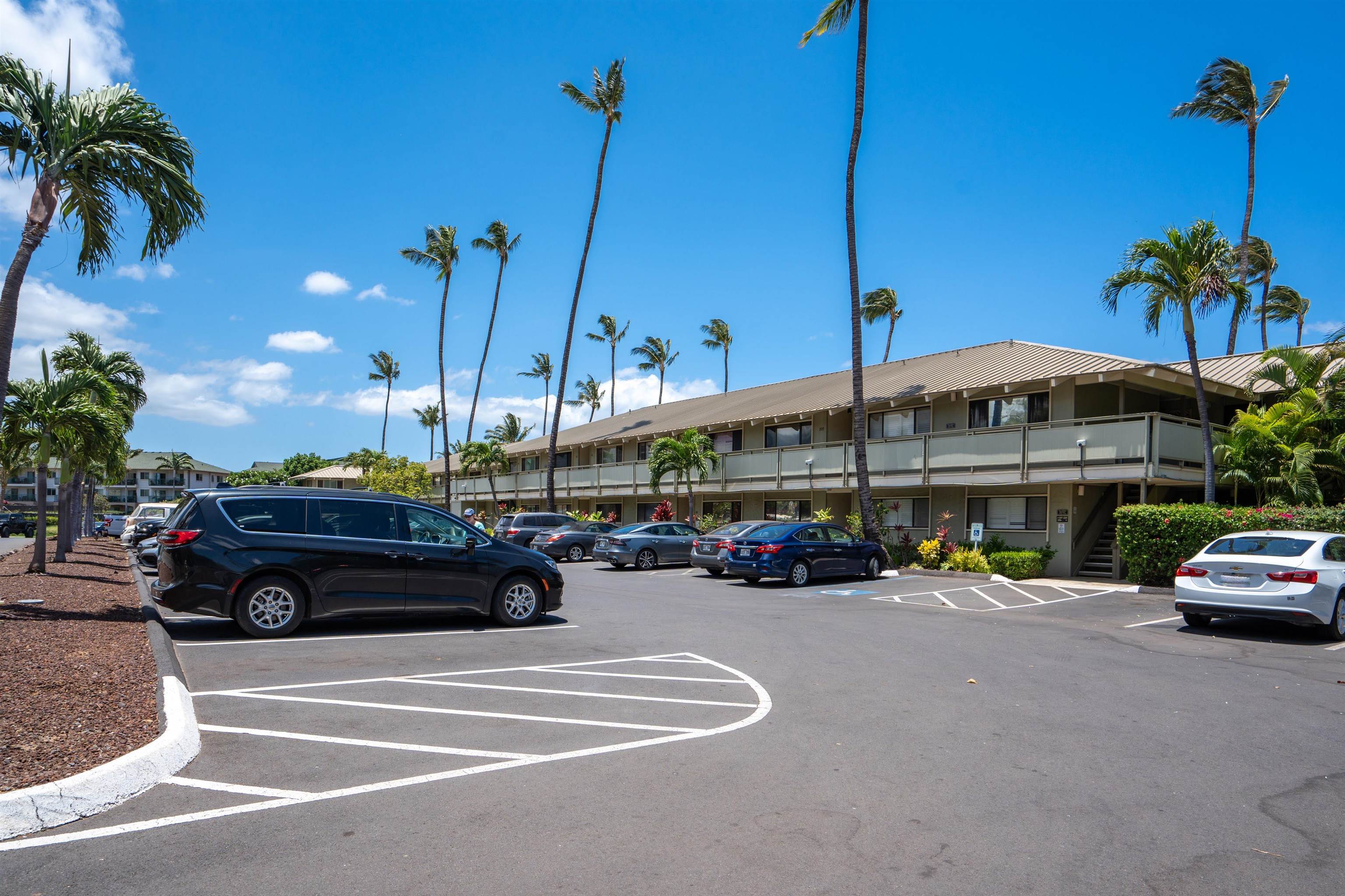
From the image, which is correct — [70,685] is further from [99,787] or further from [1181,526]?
[1181,526]

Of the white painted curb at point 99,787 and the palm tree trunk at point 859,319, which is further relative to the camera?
the palm tree trunk at point 859,319

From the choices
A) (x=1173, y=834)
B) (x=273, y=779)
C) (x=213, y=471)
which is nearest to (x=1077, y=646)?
(x=1173, y=834)

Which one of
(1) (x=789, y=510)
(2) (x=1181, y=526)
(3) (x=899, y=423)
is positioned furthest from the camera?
(1) (x=789, y=510)

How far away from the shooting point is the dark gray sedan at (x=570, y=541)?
29461 millimetres

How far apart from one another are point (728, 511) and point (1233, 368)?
694 inches

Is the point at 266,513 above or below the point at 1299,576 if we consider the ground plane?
above

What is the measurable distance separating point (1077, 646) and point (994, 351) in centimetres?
1953

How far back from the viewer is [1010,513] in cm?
2452

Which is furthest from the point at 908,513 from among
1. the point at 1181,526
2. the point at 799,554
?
the point at 1181,526

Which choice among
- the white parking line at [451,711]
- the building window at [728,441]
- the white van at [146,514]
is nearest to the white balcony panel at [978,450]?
the building window at [728,441]

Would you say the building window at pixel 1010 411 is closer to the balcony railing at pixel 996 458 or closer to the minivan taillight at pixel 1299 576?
the balcony railing at pixel 996 458

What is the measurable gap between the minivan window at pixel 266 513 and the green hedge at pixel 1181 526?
16.0m

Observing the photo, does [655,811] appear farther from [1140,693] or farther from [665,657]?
[1140,693]

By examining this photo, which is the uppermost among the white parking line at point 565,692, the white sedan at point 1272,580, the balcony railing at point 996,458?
the balcony railing at point 996,458
